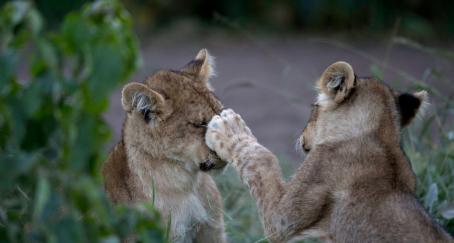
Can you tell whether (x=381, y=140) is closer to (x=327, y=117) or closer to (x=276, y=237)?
(x=327, y=117)

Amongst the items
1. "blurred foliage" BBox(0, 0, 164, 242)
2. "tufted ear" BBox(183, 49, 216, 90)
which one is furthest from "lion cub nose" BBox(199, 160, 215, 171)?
"blurred foliage" BBox(0, 0, 164, 242)

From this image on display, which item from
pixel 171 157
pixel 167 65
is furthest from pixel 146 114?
pixel 167 65

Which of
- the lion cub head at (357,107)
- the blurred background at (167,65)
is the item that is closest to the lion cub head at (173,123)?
the blurred background at (167,65)

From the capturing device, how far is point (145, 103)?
459 centimetres

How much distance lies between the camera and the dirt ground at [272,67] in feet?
32.1

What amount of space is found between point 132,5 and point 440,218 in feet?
30.7

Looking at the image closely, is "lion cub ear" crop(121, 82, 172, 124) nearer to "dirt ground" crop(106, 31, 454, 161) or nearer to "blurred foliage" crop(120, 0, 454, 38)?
"dirt ground" crop(106, 31, 454, 161)

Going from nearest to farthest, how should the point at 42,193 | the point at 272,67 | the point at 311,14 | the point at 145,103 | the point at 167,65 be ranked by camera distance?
the point at 42,193 → the point at 145,103 → the point at 167,65 → the point at 272,67 → the point at 311,14

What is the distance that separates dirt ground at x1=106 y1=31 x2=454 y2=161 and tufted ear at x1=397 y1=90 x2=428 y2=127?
4.03 meters

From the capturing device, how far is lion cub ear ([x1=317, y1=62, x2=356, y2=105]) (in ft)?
14.4

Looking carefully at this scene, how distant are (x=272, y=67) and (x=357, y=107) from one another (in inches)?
294

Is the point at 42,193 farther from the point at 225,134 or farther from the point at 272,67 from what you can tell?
the point at 272,67

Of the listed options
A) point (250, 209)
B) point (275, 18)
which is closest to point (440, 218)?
point (250, 209)

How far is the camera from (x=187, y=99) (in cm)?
468
